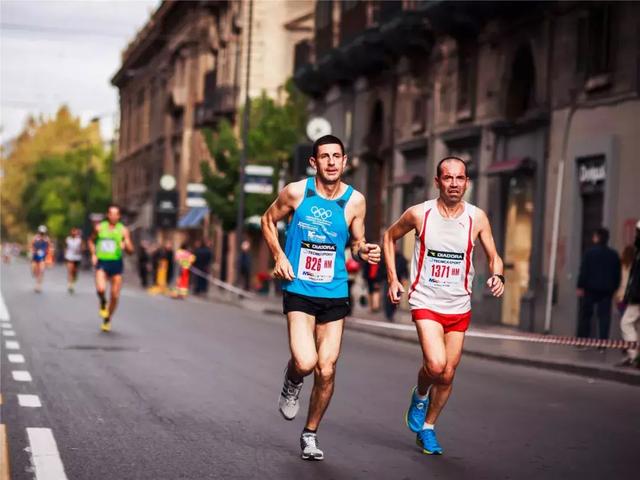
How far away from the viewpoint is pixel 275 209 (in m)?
9.13

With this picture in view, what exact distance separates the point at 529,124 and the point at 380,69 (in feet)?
37.4

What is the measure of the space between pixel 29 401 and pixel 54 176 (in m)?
108

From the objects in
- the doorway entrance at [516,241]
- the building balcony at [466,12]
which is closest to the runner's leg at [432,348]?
the building balcony at [466,12]

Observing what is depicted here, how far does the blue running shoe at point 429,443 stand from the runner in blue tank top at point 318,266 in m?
0.84

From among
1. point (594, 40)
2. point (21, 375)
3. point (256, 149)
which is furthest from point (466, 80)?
point (21, 375)

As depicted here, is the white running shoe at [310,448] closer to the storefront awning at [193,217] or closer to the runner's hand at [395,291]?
the runner's hand at [395,291]

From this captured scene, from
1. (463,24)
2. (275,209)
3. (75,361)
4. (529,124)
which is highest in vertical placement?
(463,24)

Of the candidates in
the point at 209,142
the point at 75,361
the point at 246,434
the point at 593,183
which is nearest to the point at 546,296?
the point at 593,183

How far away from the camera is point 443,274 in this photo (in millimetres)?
9422

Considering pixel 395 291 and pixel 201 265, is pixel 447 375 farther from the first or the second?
pixel 201 265

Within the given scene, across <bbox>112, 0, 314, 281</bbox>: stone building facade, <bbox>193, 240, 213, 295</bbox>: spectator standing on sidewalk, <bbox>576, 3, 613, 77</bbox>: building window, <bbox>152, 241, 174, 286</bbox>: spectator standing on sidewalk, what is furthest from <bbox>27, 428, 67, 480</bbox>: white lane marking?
<bbox>112, 0, 314, 281</bbox>: stone building facade

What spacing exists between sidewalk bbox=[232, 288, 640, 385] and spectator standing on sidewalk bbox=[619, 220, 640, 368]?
26 cm

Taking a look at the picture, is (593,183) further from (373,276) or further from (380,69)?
(380,69)

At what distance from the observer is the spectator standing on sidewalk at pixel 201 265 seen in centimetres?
4600
